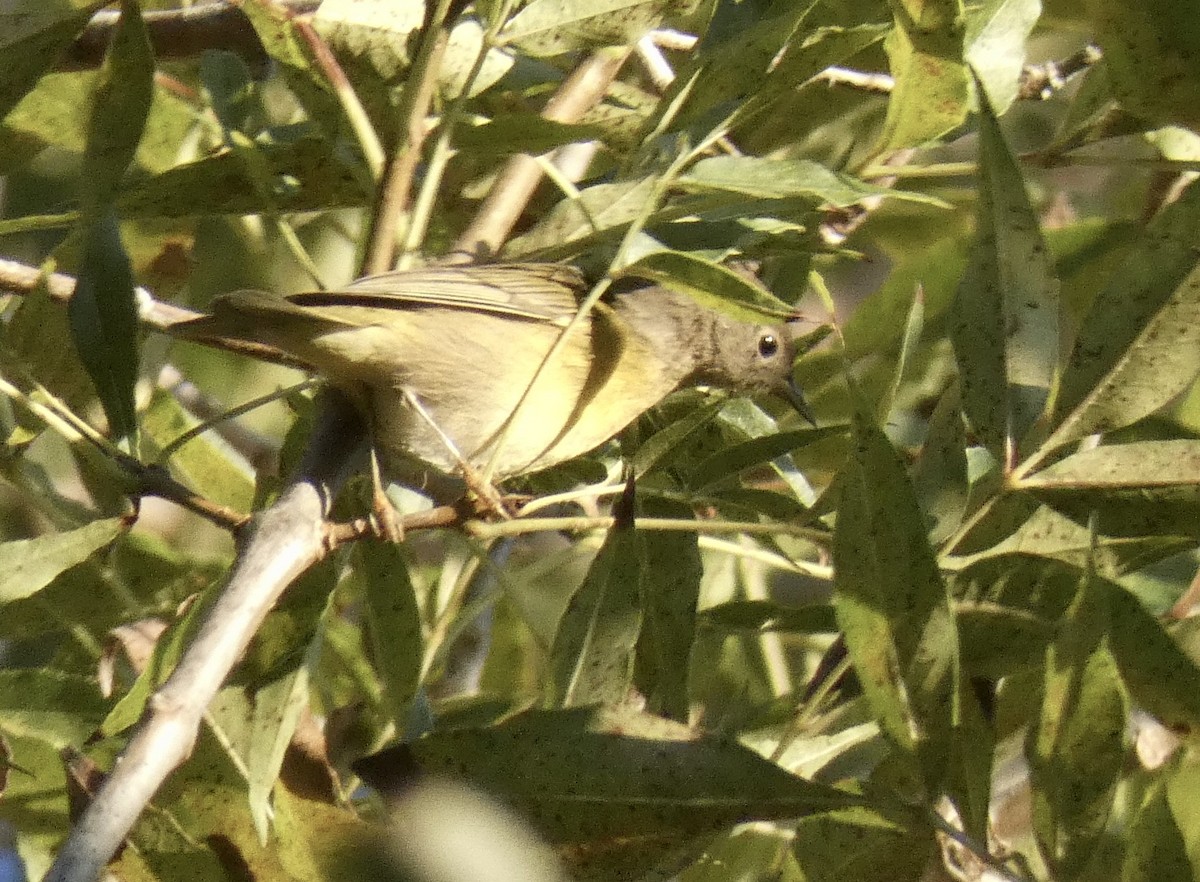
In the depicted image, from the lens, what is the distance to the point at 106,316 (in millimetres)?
1929

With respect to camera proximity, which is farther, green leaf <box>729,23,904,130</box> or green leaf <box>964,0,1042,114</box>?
green leaf <box>964,0,1042,114</box>

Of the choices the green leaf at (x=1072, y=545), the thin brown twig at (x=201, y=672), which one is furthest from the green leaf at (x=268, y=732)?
the green leaf at (x=1072, y=545)

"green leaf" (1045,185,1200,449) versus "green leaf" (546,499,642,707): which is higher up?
"green leaf" (1045,185,1200,449)

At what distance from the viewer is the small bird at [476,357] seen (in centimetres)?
237

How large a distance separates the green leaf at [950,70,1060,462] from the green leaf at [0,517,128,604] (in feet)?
3.30

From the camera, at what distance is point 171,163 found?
9.21ft

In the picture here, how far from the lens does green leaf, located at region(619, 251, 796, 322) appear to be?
173 cm

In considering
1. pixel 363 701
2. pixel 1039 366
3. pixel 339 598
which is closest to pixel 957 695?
pixel 1039 366

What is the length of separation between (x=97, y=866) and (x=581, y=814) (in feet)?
1.44

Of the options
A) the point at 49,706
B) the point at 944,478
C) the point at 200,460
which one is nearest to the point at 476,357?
the point at 200,460

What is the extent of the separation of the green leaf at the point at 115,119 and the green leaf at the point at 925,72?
910 millimetres

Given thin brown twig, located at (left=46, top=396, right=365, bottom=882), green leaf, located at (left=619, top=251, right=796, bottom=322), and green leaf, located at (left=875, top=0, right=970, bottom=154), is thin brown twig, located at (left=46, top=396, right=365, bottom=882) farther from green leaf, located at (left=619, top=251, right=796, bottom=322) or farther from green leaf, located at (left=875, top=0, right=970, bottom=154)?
green leaf, located at (left=875, top=0, right=970, bottom=154)

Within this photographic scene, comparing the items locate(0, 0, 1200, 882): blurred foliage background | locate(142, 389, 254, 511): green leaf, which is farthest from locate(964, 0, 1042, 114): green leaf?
locate(142, 389, 254, 511): green leaf

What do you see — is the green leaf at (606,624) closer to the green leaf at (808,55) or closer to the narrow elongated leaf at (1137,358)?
the narrow elongated leaf at (1137,358)
